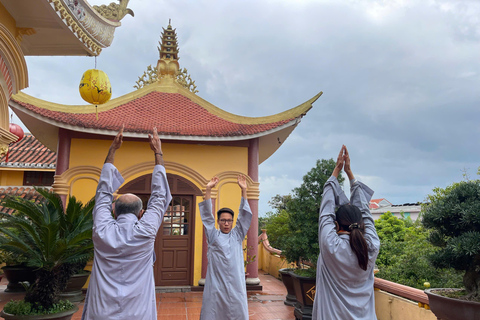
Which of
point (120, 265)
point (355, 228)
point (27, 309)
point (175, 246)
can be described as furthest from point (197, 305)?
point (355, 228)

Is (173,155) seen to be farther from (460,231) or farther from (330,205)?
(330,205)

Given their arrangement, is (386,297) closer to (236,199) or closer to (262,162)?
(236,199)

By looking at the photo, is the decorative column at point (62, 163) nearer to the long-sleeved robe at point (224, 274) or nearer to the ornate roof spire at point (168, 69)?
the ornate roof spire at point (168, 69)

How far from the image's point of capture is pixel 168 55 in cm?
1033

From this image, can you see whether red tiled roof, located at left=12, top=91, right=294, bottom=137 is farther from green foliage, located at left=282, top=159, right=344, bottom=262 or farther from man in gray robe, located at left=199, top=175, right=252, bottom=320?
man in gray robe, located at left=199, top=175, right=252, bottom=320

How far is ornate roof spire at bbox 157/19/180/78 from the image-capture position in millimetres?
10258

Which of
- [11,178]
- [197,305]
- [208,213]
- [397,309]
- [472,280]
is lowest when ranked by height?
[197,305]

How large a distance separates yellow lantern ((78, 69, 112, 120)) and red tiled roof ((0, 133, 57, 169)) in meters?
10.1

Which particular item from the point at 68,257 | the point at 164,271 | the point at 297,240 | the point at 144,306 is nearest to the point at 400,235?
the point at 297,240

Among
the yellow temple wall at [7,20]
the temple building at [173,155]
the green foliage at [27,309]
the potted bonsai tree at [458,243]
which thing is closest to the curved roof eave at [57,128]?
the temple building at [173,155]

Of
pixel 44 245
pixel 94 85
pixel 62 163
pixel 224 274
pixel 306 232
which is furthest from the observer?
pixel 62 163

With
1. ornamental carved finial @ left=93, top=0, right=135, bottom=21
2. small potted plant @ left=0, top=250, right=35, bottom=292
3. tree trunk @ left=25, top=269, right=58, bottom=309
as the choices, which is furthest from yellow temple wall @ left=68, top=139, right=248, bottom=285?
ornamental carved finial @ left=93, top=0, right=135, bottom=21

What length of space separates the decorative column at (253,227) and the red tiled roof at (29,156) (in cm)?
910

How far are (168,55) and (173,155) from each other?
3.06m
